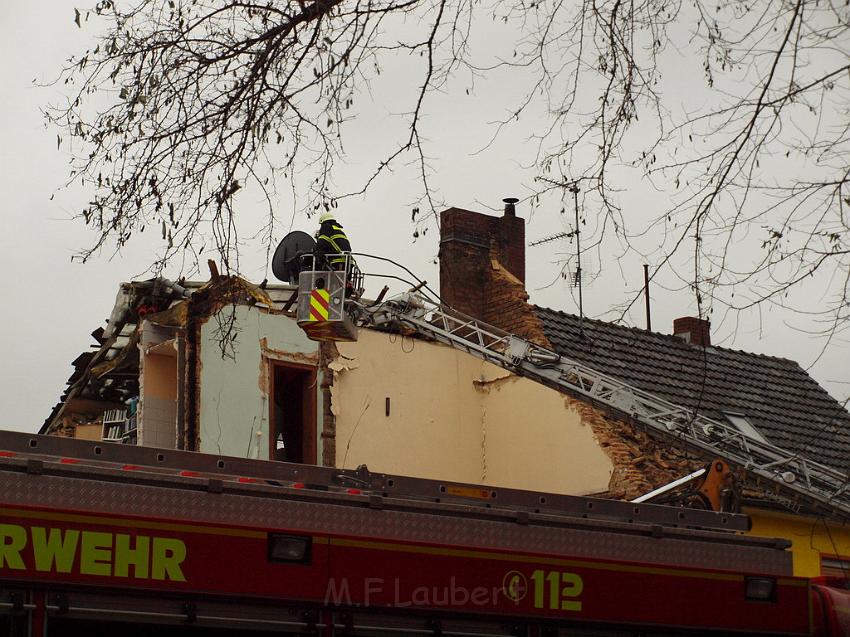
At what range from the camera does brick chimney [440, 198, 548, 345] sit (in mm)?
20734

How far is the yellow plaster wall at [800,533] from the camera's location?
1711 centimetres

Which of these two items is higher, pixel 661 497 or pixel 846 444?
pixel 846 444

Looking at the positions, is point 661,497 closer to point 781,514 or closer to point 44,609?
point 44,609

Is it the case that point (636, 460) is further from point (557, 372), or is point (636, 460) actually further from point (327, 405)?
point (327, 405)

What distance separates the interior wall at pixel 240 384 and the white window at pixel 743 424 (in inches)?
263

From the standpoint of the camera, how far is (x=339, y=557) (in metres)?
5.98

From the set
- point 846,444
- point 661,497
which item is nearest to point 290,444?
point 846,444

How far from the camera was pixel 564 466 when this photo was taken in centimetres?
1864

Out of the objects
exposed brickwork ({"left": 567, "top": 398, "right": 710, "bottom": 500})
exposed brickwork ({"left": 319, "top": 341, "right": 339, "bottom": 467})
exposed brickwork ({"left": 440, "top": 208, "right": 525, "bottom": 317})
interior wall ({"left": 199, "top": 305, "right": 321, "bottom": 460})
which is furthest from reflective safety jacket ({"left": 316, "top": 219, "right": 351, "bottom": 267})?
exposed brickwork ({"left": 440, "top": 208, "right": 525, "bottom": 317})

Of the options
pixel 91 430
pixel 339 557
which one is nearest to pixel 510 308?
pixel 91 430

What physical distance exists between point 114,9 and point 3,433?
8.37 feet

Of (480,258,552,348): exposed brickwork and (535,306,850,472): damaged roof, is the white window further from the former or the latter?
(480,258,552,348): exposed brickwork

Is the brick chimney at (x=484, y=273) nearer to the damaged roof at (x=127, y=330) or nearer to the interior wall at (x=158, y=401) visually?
the damaged roof at (x=127, y=330)

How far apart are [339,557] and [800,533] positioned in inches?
507
